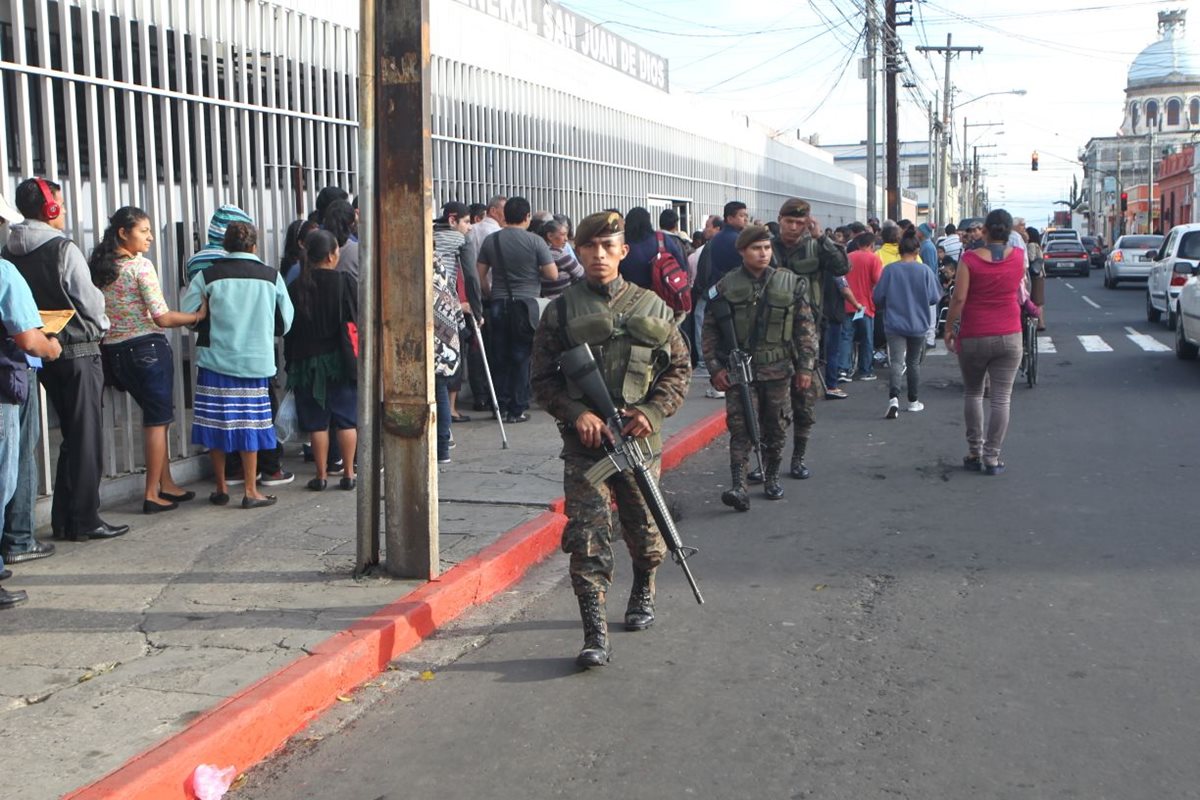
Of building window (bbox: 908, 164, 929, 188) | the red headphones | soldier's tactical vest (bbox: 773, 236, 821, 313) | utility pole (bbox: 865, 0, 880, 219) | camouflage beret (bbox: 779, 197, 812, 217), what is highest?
building window (bbox: 908, 164, 929, 188)

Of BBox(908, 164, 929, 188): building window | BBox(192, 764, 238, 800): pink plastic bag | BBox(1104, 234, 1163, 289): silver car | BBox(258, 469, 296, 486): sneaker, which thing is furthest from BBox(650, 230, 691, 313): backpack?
BBox(908, 164, 929, 188): building window

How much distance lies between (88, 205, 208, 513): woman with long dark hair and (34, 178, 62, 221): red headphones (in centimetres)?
62

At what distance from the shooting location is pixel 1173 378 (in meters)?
14.9

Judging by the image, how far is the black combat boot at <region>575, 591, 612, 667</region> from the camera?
209 inches

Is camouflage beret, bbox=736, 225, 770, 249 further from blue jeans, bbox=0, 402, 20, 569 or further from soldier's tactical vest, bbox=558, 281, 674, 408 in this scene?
blue jeans, bbox=0, 402, 20, 569

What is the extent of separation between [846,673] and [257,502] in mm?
4118

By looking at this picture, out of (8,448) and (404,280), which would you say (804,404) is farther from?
(8,448)

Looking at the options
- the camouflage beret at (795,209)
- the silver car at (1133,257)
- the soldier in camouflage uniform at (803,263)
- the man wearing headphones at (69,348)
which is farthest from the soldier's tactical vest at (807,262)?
the silver car at (1133,257)

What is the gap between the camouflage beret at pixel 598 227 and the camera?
Result: 17.3ft

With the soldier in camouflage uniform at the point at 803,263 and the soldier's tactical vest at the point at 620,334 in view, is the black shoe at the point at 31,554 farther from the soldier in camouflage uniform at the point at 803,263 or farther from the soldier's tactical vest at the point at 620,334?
the soldier in camouflage uniform at the point at 803,263

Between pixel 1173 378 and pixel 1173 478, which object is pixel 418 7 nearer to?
pixel 1173 478

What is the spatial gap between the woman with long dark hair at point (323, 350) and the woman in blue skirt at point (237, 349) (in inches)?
11.6

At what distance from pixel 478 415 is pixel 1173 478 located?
5.96 meters

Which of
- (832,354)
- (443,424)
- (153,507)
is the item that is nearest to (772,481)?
(443,424)
